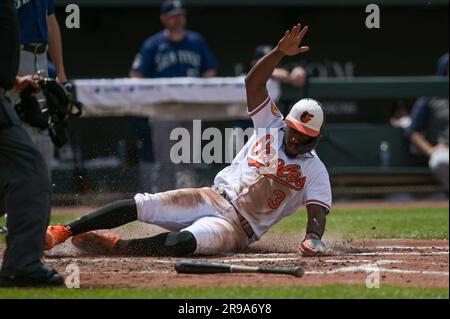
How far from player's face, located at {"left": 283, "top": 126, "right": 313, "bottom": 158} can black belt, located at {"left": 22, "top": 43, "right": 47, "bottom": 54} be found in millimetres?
1968

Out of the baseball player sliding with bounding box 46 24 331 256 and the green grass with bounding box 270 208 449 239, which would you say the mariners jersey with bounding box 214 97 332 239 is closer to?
the baseball player sliding with bounding box 46 24 331 256

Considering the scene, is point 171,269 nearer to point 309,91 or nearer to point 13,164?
point 13,164

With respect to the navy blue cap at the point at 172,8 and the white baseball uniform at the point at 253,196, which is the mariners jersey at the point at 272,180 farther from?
the navy blue cap at the point at 172,8

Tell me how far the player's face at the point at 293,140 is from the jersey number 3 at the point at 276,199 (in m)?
A: 0.24

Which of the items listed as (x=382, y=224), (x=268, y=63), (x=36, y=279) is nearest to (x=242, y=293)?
(x=36, y=279)

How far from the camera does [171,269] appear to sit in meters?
5.46

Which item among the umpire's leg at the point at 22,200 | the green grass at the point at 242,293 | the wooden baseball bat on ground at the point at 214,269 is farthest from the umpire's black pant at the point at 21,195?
the wooden baseball bat on ground at the point at 214,269

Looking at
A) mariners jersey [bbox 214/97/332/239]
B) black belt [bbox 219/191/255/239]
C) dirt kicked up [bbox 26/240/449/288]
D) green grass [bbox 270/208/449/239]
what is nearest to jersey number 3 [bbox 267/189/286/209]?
mariners jersey [bbox 214/97/332/239]

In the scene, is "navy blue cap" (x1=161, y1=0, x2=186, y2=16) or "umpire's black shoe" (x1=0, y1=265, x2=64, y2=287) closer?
"umpire's black shoe" (x1=0, y1=265, x2=64, y2=287)

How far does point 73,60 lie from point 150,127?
352cm

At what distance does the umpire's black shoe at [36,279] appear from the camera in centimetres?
488

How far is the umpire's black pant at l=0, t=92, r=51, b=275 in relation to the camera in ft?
16.0

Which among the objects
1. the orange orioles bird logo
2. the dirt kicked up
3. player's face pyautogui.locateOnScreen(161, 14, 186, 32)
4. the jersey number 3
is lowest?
the dirt kicked up

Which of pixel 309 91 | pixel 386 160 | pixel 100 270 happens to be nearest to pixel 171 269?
pixel 100 270
